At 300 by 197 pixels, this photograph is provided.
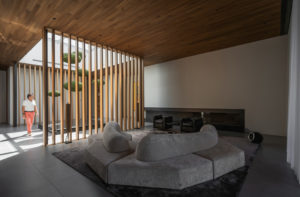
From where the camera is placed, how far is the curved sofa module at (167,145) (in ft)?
6.79

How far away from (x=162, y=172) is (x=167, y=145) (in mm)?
351

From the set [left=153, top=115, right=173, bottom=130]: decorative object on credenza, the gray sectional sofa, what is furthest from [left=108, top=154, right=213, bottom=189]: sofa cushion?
[left=153, top=115, right=173, bottom=130]: decorative object on credenza

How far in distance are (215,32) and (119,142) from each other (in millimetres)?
4260

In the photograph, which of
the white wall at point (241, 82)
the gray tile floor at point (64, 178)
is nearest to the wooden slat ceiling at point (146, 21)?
the white wall at point (241, 82)

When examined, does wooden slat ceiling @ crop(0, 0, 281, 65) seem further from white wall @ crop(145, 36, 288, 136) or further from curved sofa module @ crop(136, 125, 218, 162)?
curved sofa module @ crop(136, 125, 218, 162)

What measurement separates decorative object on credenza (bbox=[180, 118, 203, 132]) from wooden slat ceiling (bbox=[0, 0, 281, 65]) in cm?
278

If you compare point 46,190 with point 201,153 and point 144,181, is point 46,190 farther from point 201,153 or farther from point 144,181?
point 201,153

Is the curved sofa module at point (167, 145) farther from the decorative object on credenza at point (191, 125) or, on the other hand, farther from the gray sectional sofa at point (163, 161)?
the decorative object on credenza at point (191, 125)

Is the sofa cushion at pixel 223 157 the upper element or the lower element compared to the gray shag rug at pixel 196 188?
upper

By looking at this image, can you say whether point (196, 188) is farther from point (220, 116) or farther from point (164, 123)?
point (220, 116)

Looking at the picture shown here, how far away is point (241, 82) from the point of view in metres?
5.66

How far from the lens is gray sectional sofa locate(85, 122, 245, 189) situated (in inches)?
77.7

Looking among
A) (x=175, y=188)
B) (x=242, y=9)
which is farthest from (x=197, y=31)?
(x=175, y=188)

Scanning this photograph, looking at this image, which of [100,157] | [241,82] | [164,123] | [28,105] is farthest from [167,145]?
[28,105]
